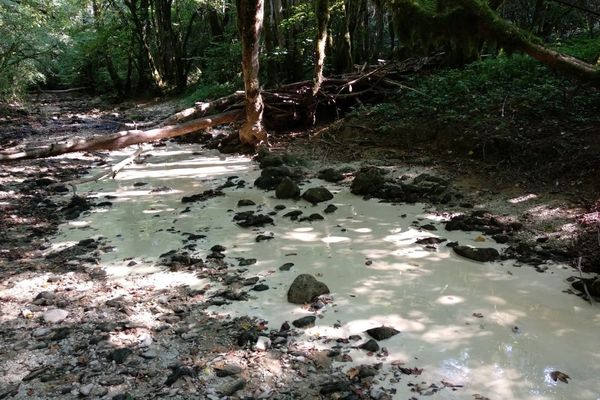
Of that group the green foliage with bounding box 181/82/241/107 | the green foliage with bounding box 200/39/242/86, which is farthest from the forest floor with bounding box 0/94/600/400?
the green foliage with bounding box 200/39/242/86

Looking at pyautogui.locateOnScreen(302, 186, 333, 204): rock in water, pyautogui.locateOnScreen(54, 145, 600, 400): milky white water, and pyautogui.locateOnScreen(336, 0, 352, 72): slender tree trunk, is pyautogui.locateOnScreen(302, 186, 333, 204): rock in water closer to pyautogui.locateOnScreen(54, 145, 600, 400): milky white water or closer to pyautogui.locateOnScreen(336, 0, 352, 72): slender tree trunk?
pyautogui.locateOnScreen(54, 145, 600, 400): milky white water

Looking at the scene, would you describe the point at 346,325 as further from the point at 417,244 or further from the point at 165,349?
the point at 417,244

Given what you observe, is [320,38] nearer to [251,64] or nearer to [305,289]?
[251,64]

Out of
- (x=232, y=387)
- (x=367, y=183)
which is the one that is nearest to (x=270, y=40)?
(x=367, y=183)

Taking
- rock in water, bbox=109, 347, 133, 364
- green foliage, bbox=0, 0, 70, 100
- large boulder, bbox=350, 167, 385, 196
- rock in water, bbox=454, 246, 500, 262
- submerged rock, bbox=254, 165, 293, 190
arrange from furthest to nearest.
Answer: green foliage, bbox=0, 0, 70, 100 < submerged rock, bbox=254, 165, 293, 190 < large boulder, bbox=350, 167, 385, 196 < rock in water, bbox=454, 246, 500, 262 < rock in water, bbox=109, 347, 133, 364

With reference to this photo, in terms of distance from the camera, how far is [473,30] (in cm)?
659

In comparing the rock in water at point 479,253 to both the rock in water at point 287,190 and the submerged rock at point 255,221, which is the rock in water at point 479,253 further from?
the rock in water at point 287,190

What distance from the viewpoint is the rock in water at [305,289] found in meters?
4.48

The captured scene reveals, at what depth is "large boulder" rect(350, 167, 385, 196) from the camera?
755 centimetres

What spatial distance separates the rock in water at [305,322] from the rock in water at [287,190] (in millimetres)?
3580

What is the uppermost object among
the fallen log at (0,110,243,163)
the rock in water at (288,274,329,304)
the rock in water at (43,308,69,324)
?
the fallen log at (0,110,243,163)

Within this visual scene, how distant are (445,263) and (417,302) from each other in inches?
36.2

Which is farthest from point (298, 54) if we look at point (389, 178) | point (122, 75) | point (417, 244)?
point (122, 75)

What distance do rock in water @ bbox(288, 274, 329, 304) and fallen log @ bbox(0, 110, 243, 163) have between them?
4.98m
